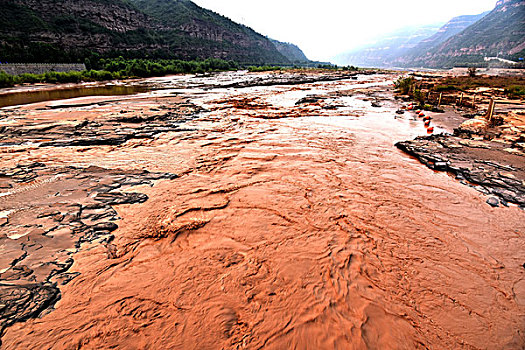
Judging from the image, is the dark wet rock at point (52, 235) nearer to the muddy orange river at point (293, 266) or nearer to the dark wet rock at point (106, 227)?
the dark wet rock at point (106, 227)

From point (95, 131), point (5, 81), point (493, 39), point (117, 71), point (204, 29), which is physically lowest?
point (95, 131)

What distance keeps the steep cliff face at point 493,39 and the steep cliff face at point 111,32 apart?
94792 millimetres

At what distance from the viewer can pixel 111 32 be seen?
63.5m

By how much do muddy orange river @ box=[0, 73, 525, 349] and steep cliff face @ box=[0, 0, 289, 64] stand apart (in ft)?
187

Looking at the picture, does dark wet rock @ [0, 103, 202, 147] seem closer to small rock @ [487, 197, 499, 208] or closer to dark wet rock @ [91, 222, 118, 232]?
dark wet rock @ [91, 222, 118, 232]

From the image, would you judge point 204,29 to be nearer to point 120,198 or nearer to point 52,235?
point 120,198

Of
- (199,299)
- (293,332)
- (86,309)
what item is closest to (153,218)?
(86,309)

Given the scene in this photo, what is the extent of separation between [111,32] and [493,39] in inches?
5773

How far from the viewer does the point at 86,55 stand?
5062 centimetres

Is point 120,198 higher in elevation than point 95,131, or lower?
lower

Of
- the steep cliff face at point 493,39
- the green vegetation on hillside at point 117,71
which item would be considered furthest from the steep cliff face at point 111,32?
the steep cliff face at point 493,39

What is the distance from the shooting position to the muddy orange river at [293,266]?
2.24m

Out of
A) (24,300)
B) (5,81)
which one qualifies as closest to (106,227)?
(24,300)

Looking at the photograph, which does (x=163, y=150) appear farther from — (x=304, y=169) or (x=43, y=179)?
(x=304, y=169)
